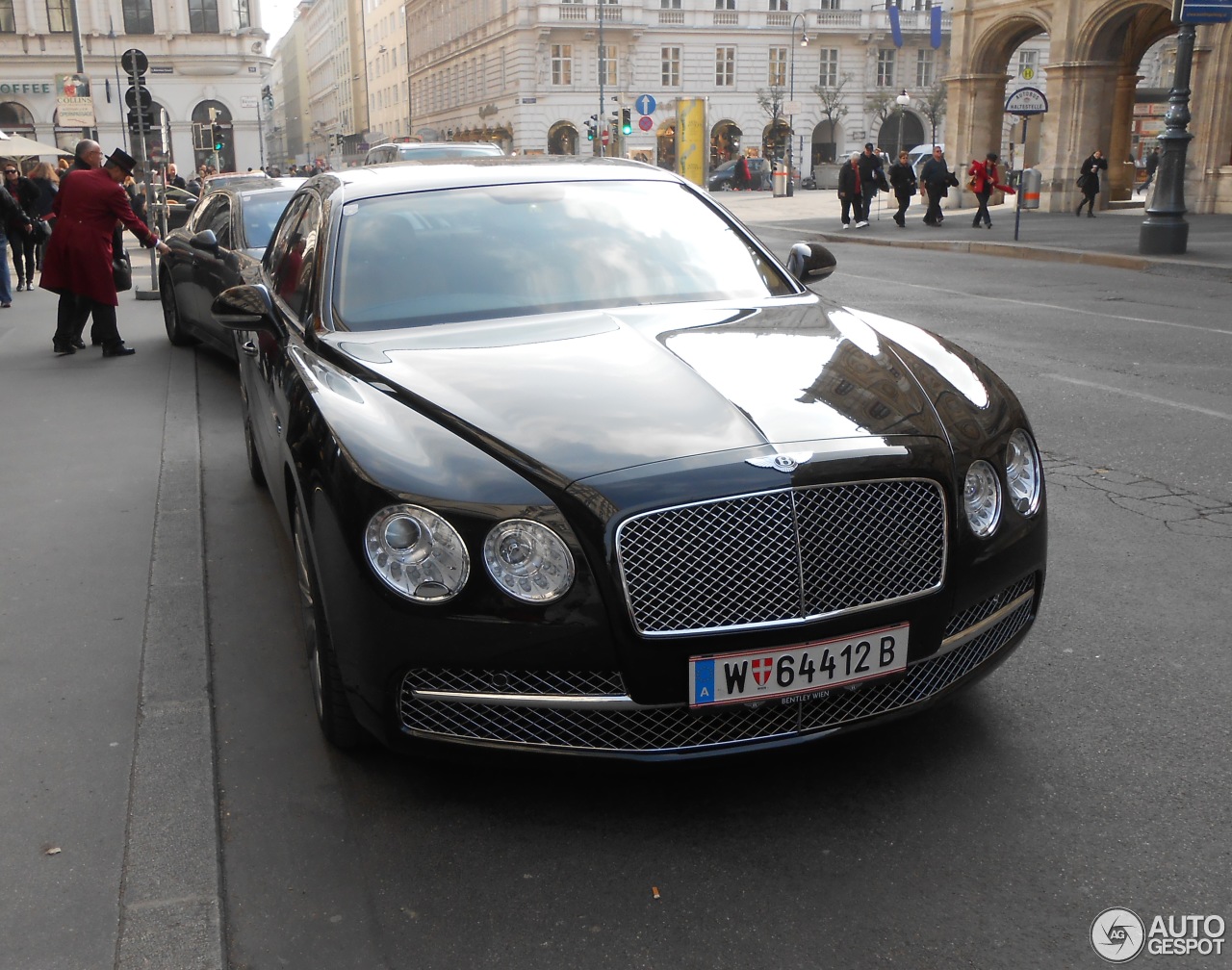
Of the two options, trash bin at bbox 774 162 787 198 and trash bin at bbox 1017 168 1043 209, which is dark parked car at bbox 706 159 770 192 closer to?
trash bin at bbox 774 162 787 198

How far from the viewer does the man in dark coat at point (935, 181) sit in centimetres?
2888

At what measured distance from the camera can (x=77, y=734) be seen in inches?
145

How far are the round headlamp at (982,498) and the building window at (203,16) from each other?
7476 cm

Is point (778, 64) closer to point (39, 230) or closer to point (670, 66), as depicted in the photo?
point (670, 66)

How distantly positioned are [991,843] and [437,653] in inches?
52.6

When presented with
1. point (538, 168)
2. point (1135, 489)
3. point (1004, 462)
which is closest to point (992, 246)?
point (1135, 489)

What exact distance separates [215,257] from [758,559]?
23.5ft

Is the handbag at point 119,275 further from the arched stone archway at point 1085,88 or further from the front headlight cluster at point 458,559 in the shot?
the arched stone archway at point 1085,88

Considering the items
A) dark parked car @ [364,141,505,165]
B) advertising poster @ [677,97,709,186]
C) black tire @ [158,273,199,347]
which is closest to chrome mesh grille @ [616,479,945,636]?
black tire @ [158,273,199,347]

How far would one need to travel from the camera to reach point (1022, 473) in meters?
3.46

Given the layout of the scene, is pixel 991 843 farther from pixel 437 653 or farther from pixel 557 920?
pixel 437 653

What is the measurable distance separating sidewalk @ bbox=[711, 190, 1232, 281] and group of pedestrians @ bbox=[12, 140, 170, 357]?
659 cm

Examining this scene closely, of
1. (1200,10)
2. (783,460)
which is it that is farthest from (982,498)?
(1200,10)

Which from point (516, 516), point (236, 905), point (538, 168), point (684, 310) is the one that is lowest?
point (236, 905)
